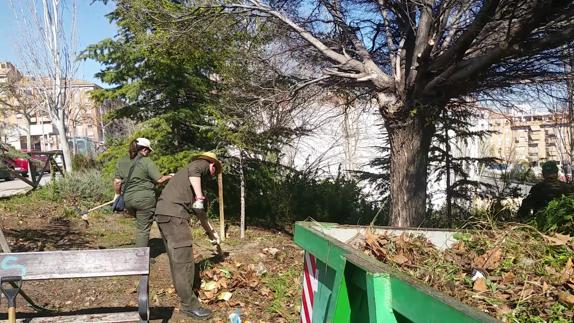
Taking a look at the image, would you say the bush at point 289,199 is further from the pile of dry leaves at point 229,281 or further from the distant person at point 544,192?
the distant person at point 544,192

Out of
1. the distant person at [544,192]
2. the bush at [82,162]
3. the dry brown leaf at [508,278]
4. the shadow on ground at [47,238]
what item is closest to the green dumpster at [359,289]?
the dry brown leaf at [508,278]

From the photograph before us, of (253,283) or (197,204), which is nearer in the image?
(197,204)

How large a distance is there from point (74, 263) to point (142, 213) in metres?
2.38

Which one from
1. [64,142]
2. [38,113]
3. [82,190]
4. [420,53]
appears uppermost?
[38,113]

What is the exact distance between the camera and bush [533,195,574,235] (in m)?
2.82

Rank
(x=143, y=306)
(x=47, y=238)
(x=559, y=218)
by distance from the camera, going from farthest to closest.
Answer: (x=47, y=238) < (x=143, y=306) < (x=559, y=218)

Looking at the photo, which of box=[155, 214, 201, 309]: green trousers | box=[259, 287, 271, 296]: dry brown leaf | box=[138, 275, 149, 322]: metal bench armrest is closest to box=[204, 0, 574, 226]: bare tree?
box=[259, 287, 271, 296]: dry brown leaf

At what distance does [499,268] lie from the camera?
7.84 feet

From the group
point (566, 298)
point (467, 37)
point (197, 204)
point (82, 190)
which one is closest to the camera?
point (566, 298)

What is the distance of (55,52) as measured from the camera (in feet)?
62.0

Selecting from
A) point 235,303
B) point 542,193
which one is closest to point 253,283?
point 235,303

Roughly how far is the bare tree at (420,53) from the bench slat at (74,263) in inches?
141

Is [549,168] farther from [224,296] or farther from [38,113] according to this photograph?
[38,113]

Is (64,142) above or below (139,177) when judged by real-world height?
above
